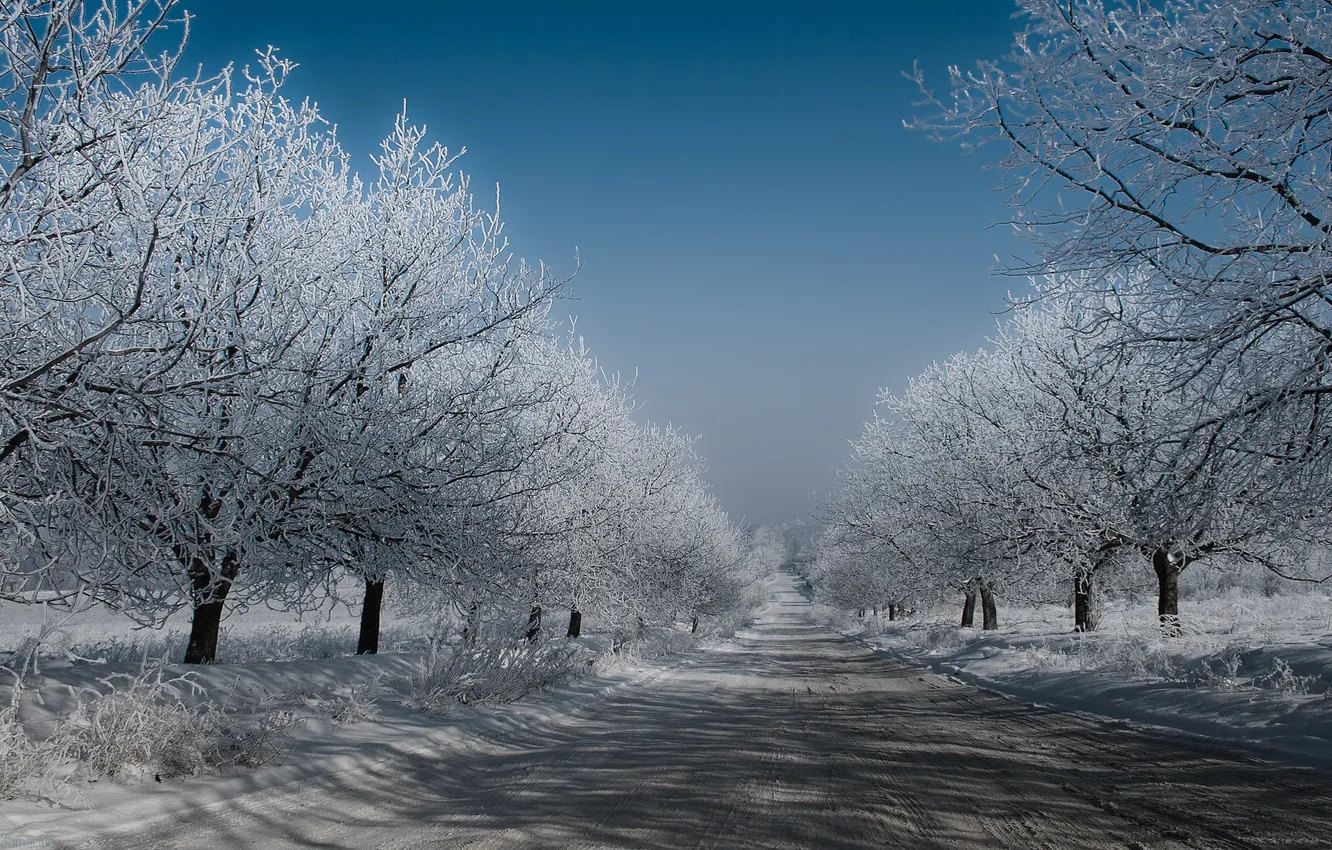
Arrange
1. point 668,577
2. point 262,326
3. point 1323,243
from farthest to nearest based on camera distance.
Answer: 1. point 668,577
2. point 262,326
3. point 1323,243

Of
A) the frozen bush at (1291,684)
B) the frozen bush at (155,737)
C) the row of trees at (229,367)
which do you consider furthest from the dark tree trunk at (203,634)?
the frozen bush at (1291,684)

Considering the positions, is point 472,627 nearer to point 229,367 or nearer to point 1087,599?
point 229,367

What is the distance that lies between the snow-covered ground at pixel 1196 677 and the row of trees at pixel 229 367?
8.30 m

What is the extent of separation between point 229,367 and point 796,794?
19.1 feet

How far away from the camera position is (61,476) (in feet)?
16.6

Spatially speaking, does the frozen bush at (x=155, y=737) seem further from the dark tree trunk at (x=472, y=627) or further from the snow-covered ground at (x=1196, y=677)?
the snow-covered ground at (x=1196, y=677)

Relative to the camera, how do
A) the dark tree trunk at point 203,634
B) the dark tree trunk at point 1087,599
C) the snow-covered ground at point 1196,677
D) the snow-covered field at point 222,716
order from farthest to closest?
the dark tree trunk at point 1087,599, the dark tree trunk at point 203,634, the snow-covered ground at point 1196,677, the snow-covered field at point 222,716

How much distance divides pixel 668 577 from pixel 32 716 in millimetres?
21863

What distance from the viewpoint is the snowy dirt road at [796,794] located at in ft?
13.6

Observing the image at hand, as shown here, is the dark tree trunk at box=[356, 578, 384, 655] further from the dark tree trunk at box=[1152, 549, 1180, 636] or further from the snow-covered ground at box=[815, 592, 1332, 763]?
the dark tree trunk at box=[1152, 549, 1180, 636]

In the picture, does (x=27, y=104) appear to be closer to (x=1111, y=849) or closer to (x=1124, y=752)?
(x=1111, y=849)

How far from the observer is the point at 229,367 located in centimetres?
632

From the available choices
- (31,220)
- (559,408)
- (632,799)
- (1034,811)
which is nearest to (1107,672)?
(1034,811)

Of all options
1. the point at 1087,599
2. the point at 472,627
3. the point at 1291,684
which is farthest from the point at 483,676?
the point at 1087,599
